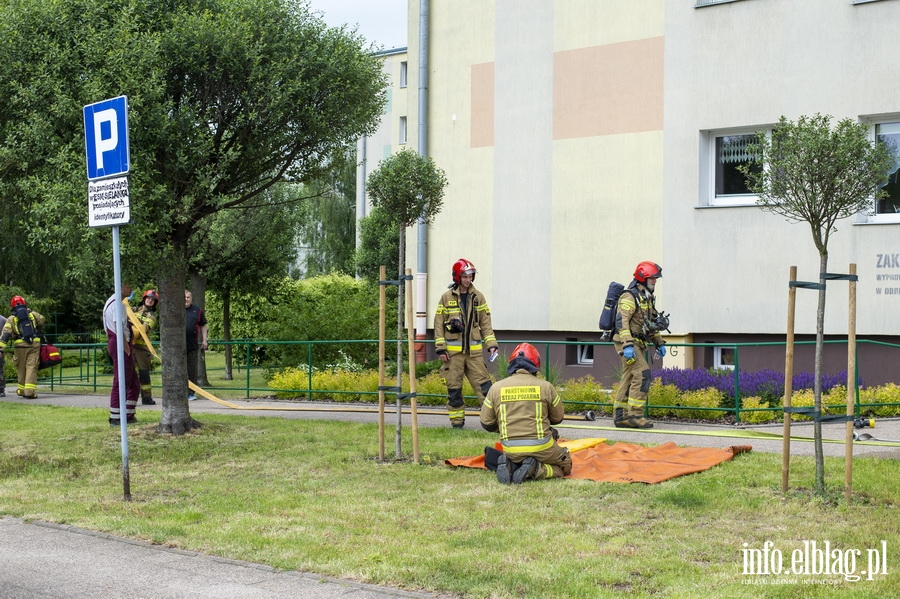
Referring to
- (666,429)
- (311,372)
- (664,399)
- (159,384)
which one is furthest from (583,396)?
(159,384)

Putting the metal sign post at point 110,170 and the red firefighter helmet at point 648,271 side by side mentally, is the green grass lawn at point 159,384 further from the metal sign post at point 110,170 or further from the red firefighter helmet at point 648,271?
the metal sign post at point 110,170

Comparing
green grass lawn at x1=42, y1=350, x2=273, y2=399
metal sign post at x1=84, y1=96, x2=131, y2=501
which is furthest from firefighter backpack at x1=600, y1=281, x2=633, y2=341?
green grass lawn at x1=42, y1=350, x2=273, y2=399

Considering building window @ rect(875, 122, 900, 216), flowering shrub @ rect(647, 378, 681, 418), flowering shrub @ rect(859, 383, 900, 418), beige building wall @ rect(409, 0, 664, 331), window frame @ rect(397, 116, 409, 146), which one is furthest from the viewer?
window frame @ rect(397, 116, 409, 146)

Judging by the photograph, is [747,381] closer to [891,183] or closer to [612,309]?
[612,309]

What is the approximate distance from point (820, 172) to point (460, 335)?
5418mm

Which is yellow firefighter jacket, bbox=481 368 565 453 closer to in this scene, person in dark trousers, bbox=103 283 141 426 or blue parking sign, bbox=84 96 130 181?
blue parking sign, bbox=84 96 130 181

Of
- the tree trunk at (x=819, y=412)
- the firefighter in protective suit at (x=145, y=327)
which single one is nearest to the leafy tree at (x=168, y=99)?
the firefighter in protective suit at (x=145, y=327)

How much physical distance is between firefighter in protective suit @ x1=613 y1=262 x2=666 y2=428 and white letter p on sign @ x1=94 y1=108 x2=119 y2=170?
20.4ft

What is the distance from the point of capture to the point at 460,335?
12.2m

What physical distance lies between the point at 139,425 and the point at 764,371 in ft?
27.3

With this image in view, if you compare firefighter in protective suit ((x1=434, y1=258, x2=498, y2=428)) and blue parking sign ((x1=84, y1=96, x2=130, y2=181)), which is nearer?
blue parking sign ((x1=84, y1=96, x2=130, y2=181))

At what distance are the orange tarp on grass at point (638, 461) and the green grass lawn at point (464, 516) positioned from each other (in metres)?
0.20

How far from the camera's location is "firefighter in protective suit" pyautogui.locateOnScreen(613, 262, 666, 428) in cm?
1201

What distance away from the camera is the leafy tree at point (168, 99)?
10.3 metres
